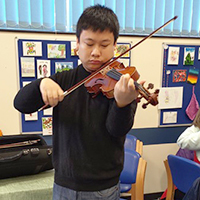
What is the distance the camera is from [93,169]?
2.37 feet

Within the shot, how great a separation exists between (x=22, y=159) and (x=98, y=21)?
764mm

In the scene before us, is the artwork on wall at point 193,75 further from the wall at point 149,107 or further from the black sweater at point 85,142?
the black sweater at point 85,142

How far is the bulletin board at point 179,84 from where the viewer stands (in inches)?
76.4

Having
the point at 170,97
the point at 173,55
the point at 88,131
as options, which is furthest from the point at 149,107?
the point at 88,131

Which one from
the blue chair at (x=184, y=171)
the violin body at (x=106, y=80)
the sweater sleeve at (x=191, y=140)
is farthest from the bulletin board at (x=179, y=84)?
the violin body at (x=106, y=80)

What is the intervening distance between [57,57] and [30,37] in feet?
0.76

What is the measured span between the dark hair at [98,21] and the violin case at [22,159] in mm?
655

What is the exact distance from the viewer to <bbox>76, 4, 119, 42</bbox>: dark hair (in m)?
0.72

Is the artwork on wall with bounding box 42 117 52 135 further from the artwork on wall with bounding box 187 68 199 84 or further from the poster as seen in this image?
the artwork on wall with bounding box 187 68 199 84

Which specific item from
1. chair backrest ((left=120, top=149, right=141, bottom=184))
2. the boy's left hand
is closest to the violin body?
the boy's left hand

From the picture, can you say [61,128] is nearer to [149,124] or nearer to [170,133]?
[149,124]

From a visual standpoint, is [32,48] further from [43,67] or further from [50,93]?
[50,93]

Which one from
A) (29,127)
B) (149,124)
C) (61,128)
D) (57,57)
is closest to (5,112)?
(29,127)

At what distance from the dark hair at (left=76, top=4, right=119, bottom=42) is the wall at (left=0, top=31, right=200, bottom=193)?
95 cm
